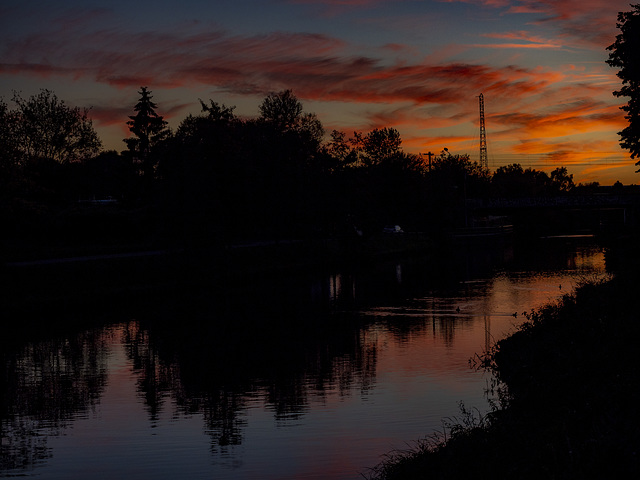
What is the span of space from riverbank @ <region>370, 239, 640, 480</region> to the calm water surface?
2407mm

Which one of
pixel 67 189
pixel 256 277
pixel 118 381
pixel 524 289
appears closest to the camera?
pixel 118 381

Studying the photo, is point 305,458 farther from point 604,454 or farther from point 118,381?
point 118,381

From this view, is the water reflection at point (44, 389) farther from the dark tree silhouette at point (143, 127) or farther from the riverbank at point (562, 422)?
the dark tree silhouette at point (143, 127)

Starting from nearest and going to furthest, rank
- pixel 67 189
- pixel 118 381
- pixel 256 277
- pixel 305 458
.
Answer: pixel 305 458
pixel 118 381
pixel 256 277
pixel 67 189

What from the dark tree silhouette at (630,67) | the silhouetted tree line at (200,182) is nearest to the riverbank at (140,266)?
the silhouetted tree line at (200,182)

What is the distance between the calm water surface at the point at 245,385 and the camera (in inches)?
803

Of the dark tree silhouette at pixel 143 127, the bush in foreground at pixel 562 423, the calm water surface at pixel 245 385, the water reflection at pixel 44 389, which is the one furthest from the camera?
the dark tree silhouette at pixel 143 127

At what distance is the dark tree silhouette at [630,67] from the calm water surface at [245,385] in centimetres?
1346

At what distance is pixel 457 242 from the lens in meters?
149

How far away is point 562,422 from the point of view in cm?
1559

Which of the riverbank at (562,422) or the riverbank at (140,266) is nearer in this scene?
the riverbank at (562,422)

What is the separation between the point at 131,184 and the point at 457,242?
56.4m

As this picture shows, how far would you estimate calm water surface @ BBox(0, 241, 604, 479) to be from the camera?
20.4m

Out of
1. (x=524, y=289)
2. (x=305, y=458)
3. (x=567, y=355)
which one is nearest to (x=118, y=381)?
(x=305, y=458)
